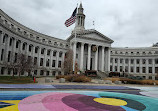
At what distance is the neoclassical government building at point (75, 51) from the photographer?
44438mm

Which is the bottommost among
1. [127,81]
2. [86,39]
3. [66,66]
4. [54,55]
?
[127,81]

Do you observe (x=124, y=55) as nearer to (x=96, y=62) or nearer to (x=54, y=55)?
(x=96, y=62)

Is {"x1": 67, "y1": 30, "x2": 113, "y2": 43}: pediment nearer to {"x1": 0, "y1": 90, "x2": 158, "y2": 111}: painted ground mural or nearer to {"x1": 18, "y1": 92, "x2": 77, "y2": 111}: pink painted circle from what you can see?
{"x1": 0, "y1": 90, "x2": 158, "y2": 111}: painted ground mural

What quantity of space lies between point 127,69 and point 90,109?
8721 centimetres

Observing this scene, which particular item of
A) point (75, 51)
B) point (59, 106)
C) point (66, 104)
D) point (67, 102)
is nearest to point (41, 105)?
point (59, 106)

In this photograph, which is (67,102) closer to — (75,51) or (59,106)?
(59,106)

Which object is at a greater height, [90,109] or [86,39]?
[86,39]

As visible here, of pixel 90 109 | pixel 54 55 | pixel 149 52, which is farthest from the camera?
pixel 149 52

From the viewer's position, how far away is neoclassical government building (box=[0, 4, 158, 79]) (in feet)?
146

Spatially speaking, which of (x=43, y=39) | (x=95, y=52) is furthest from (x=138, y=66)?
(x=43, y=39)

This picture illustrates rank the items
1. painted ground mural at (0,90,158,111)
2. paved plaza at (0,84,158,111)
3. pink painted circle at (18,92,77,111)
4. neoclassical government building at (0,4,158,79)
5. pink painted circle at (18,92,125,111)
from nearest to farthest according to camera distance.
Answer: pink painted circle at (18,92,77,111)
pink painted circle at (18,92,125,111)
painted ground mural at (0,90,158,111)
paved plaza at (0,84,158,111)
neoclassical government building at (0,4,158,79)

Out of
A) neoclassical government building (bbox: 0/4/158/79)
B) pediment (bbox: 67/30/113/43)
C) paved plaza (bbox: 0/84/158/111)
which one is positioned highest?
pediment (bbox: 67/30/113/43)

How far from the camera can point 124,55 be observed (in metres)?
88.9

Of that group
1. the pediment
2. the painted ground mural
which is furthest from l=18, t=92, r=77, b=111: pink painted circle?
the pediment
